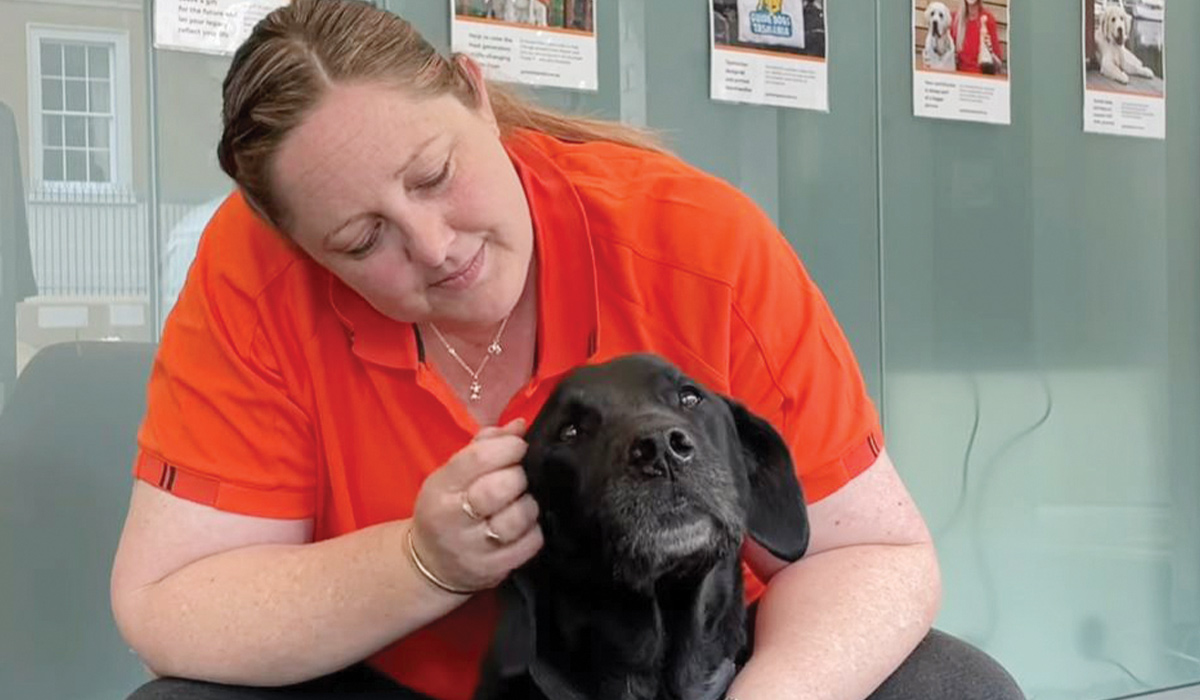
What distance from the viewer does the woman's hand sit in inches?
37.2

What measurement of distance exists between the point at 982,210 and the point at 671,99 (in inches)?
28.7

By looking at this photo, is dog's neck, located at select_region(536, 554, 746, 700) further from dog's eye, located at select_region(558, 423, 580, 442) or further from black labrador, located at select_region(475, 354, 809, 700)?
dog's eye, located at select_region(558, 423, 580, 442)

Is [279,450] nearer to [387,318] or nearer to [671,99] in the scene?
[387,318]

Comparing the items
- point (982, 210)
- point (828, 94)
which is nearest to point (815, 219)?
point (828, 94)

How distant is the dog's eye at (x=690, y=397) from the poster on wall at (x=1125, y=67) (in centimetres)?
194

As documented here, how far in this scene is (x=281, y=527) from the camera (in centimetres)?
120

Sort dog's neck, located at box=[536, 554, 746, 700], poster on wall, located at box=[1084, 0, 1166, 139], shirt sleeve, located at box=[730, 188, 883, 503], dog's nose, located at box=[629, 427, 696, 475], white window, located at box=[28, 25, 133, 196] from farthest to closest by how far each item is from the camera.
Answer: poster on wall, located at box=[1084, 0, 1166, 139] → white window, located at box=[28, 25, 133, 196] → shirt sleeve, located at box=[730, 188, 883, 503] → dog's neck, located at box=[536, 554, 746, 700] → dog's nose, located at box=[629, 427, 696, 475]

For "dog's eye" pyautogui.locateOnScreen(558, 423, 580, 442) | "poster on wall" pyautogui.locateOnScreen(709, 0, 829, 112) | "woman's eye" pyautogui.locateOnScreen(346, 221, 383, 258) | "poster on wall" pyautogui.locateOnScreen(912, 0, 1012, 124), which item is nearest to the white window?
"woman's eye" pyautogui.locateOnScreen(346, 221, 383, 258)

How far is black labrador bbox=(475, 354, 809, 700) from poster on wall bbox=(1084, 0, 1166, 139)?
1.92 metres

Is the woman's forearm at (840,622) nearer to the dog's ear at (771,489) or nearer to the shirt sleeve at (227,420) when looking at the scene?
the dog's ear at (771,489)

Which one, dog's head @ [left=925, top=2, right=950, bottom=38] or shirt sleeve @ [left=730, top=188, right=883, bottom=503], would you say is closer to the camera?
shirt sleeve @ [left=730, top=188, right=883, bottom=503]

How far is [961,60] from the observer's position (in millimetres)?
2486

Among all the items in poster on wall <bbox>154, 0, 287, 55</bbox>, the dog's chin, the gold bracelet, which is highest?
poster on wall <bbox>154, 0, 287, 55</bbox>

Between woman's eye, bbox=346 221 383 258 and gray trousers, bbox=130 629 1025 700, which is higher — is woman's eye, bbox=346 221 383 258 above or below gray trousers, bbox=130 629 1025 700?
above
